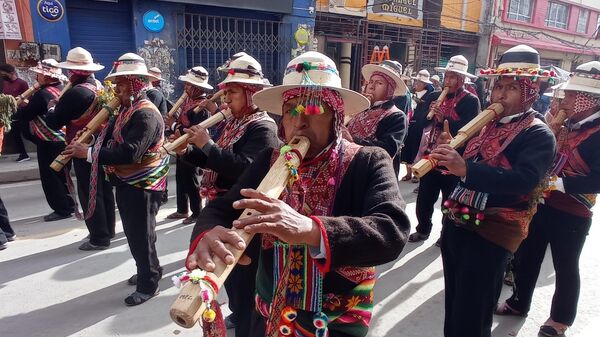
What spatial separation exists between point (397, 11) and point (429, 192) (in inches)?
444

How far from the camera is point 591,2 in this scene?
2203 cm

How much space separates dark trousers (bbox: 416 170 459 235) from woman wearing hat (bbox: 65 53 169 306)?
2.92 m

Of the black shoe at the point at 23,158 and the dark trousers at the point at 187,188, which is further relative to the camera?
the black shoe at the point at 23,158

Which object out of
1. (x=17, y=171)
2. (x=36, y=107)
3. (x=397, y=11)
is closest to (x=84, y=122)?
(x=36, y=107)

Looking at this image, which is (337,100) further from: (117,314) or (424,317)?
(117,314)

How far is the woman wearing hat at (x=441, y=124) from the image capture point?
484 centimetres

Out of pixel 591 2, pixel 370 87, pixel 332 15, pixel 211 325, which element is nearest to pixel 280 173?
pixel 211 325

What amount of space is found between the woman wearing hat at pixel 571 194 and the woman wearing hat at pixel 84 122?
13.4 ft

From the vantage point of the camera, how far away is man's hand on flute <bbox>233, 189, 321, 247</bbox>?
49.4 inches

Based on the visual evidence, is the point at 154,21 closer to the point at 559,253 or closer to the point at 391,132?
the point at 391,132

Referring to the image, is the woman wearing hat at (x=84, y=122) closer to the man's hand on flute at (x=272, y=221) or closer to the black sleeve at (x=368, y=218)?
the black sleeve at (x=368, y=218)

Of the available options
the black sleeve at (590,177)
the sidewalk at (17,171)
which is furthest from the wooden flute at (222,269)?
the sidewalk at (17,171)

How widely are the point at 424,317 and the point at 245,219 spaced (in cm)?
270

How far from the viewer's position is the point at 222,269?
4.21 feet
